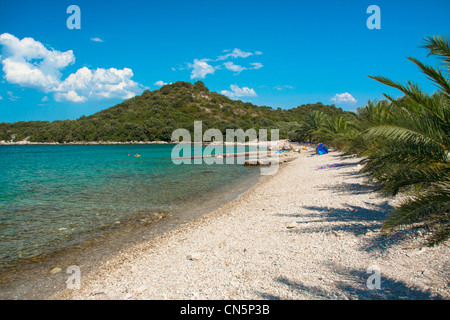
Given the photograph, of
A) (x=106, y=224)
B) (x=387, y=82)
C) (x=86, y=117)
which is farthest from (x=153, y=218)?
(x=86, y=117)

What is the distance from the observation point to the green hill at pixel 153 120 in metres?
97.2

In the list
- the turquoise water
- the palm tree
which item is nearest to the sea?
the turquoise water

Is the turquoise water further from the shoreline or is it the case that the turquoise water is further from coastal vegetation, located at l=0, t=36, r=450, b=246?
coastal vegetation, located at l=0, t=36, r=450, b=246

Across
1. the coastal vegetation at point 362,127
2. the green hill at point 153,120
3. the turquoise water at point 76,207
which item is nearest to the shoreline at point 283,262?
the coastal vegetation at point 362,127

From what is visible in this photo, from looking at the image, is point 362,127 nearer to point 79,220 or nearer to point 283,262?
point 283,262

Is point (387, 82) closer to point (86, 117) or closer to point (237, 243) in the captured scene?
point (237, 243)

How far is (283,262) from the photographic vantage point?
176 inches

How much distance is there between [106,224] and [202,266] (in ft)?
17.2

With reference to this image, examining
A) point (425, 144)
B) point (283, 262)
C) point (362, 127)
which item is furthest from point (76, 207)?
point (362, 127)

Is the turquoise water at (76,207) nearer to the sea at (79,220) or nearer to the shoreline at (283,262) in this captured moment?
the sea at (79,220)

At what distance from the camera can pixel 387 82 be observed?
392 cm

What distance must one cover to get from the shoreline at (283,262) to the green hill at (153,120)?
73.9 metres
